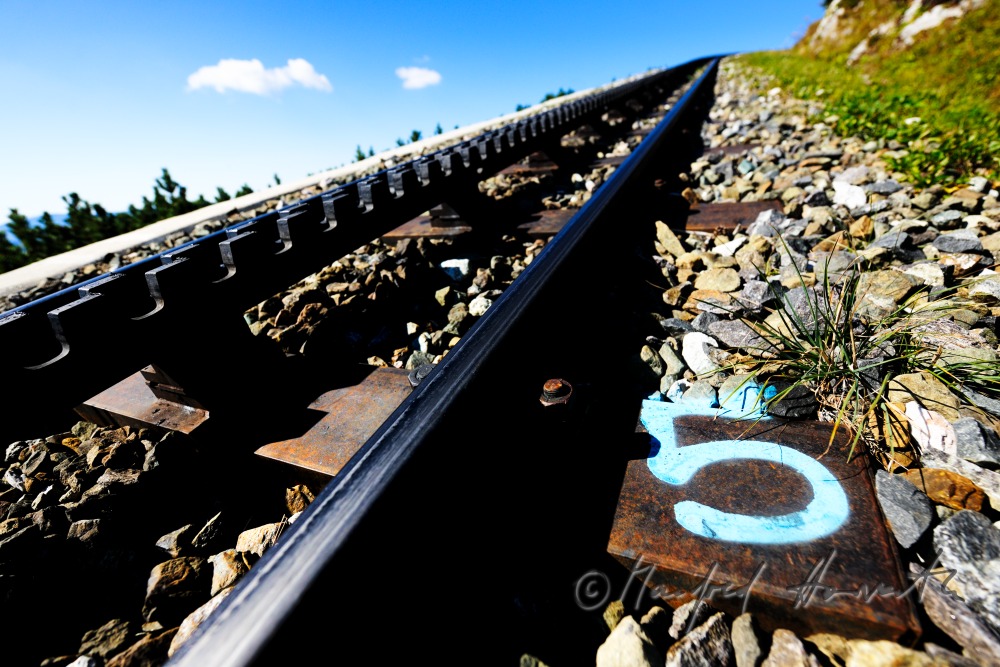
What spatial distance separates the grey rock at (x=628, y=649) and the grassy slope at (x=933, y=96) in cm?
321

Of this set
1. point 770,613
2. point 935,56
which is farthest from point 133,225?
point 935,56

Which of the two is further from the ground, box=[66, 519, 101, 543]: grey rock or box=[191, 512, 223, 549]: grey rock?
box=[66, 519, 101, 543]: grey rock

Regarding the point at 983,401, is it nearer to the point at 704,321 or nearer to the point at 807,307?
the point at 807,307

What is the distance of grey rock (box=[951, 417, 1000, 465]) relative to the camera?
991 mm

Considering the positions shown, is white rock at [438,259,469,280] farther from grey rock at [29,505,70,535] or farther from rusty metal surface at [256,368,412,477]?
grey rock at [29,505,70,535]

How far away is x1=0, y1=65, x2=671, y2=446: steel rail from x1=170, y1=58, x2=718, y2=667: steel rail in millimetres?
896

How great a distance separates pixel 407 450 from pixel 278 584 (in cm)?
28

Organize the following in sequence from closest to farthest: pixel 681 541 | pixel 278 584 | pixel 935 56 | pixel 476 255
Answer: pixel 278 584, pixel 681 541, pixel 476 255, pixel 935 56

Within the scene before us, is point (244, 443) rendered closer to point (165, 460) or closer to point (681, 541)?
point (165, 460)

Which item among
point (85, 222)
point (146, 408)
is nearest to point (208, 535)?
point (146, 408)

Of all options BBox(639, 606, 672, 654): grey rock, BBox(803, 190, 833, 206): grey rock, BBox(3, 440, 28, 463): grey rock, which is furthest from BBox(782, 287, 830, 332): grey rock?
BBox(3, 440, 28, 463): grey rock

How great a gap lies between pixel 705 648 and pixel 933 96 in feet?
22.2

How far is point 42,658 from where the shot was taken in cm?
97

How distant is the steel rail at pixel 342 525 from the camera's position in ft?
1.83
